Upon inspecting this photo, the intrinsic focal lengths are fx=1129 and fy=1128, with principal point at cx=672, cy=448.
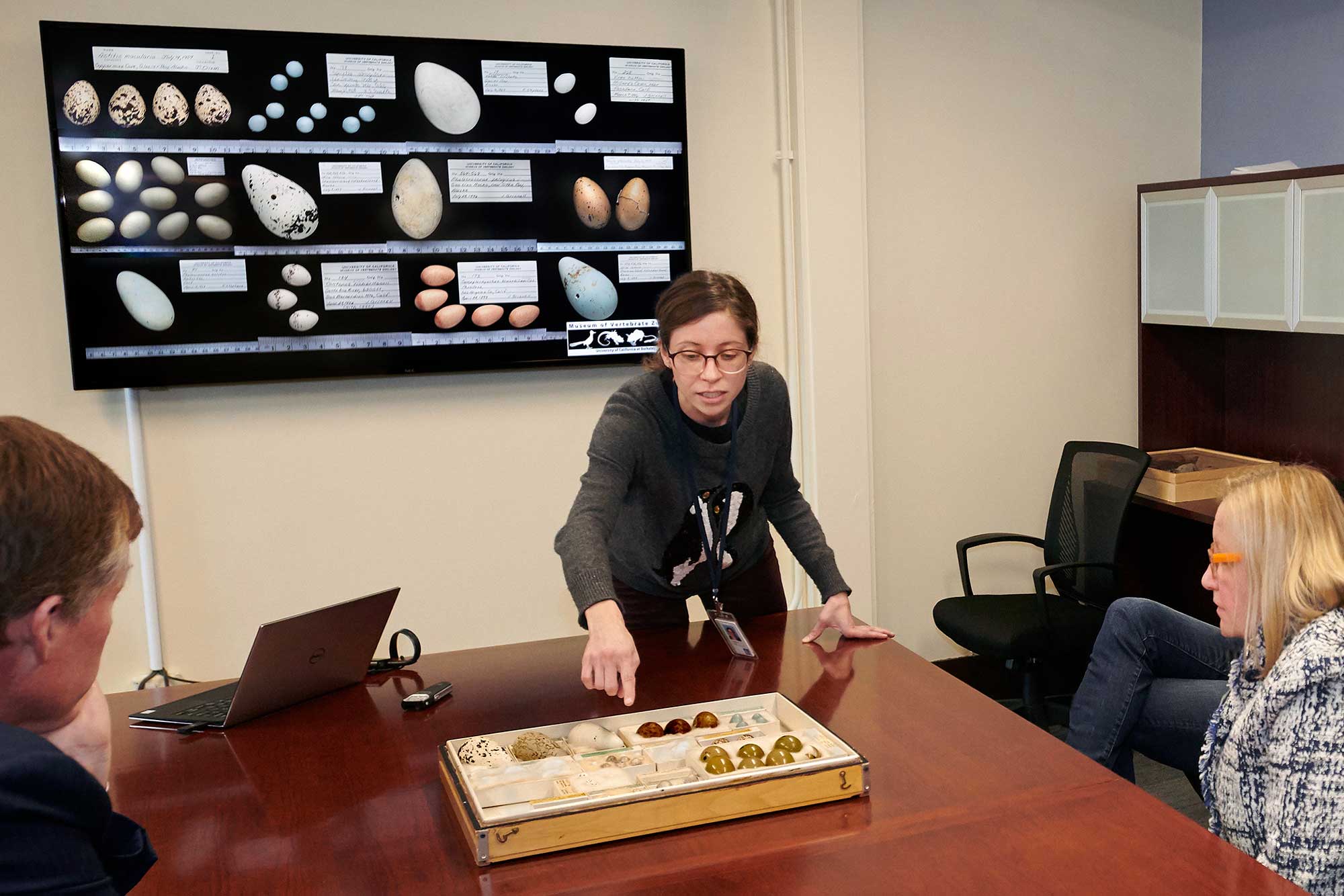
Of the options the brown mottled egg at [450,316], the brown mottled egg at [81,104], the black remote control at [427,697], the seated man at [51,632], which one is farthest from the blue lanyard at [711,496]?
the brown mottled egg at [81,104]

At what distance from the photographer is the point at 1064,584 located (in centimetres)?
388

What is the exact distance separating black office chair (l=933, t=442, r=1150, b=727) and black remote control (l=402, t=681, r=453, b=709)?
6.66 ft

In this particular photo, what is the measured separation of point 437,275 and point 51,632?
2581 millimetres

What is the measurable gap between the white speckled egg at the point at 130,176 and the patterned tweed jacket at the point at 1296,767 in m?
3.02

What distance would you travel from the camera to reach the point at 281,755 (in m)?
1.77

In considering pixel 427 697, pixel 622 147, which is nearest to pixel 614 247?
pixel 622 147

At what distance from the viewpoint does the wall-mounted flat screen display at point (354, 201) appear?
3.17 metres

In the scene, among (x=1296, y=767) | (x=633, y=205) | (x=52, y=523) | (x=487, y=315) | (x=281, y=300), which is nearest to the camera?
(x=52, y=523)

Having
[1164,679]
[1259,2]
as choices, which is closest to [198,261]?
[1164,679]

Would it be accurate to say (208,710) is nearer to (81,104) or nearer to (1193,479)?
(81,104)

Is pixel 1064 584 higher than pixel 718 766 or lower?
lower

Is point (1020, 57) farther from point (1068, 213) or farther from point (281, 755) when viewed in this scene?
point (281, 755)

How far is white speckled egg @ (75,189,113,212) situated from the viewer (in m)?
3.14

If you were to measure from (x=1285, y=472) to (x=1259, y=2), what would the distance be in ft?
9.45
